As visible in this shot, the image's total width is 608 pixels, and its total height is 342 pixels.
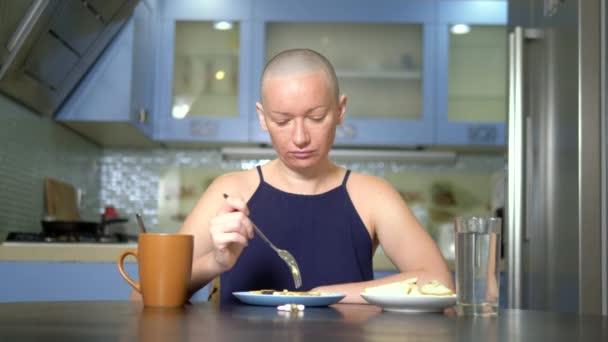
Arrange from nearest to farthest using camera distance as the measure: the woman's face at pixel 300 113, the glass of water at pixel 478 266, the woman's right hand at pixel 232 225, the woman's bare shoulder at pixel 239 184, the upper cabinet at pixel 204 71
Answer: the glass of water at pixel 478 266 < the woman's right hand at pixel 232 225 < the woman's face at pixel 300 113 < the woman's bare shoulder at pixel 239 184 < the upper cabinet at pixel 204 71

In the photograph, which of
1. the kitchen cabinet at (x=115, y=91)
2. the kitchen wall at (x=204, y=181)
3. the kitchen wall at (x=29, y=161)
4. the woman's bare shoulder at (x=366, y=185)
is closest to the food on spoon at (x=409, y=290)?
the woman's bare shoulder at (x=366, y=185)

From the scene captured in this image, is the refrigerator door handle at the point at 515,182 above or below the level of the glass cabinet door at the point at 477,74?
below

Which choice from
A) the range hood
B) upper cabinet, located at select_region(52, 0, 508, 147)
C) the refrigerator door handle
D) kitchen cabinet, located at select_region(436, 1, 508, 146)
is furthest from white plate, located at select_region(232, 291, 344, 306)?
kitchen cabinet, located at select_region(436, 1, 508, 146)

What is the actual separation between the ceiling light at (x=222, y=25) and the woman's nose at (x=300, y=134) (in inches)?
103

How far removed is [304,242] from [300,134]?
0.27m

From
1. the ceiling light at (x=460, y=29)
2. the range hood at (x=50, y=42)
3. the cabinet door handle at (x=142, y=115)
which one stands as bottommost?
the cabinet door handle at (x=142, y=115)

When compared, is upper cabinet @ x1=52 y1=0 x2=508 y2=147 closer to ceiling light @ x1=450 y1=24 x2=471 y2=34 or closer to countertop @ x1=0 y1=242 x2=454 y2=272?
ceiling light @ x1=450 y1=24 x2=471 y2=34

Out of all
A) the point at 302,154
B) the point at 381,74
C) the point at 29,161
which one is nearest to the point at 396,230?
the point at 302,154

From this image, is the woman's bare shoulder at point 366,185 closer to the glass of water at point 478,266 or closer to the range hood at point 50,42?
the glass of water at point 478,266

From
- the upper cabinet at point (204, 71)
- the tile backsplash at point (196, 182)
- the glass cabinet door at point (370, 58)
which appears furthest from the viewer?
the tile backsplash at point (196, 182)

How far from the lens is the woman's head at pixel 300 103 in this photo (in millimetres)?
1532

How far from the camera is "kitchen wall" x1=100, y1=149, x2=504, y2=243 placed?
14.2 ft

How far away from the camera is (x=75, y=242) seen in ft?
10.1

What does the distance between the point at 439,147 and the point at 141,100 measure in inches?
56.0
